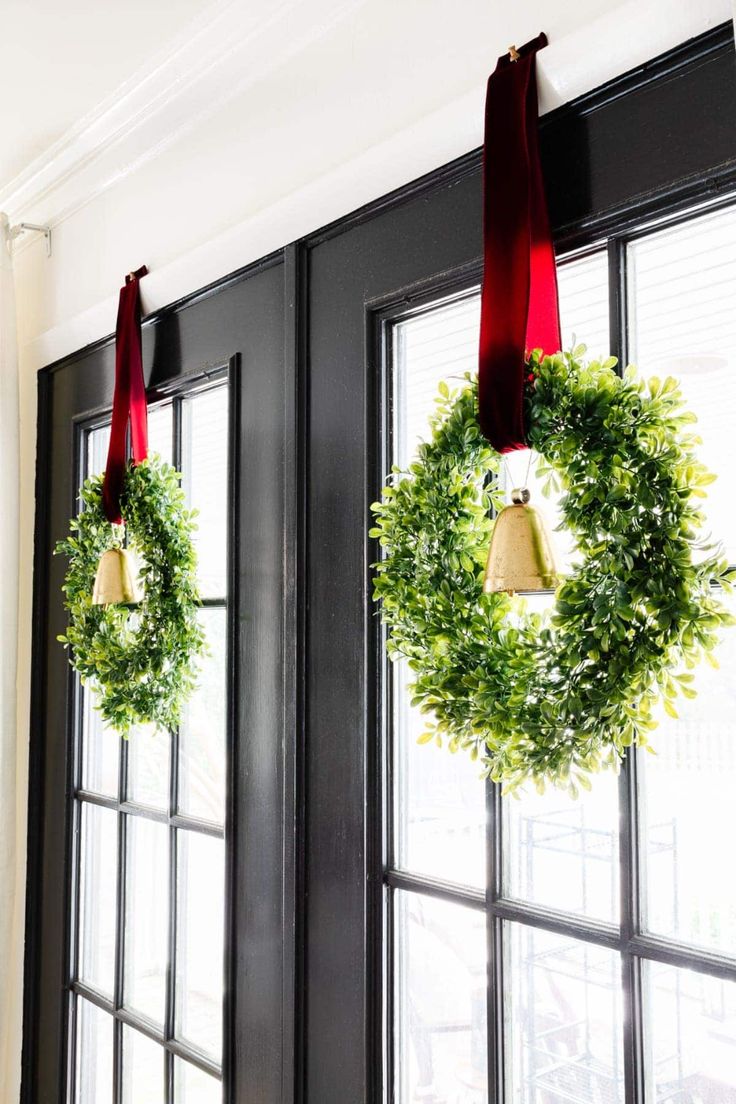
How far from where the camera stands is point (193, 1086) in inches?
61.3

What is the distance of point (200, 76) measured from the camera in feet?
4.91

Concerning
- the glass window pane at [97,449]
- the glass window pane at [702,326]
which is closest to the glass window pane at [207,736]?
the glass window pane at [97,449]

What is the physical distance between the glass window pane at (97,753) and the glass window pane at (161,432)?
479 mm

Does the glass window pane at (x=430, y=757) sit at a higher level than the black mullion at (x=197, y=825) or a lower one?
higher

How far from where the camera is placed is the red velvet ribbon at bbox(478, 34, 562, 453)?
98 centimetres

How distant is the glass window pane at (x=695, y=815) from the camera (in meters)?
0.93

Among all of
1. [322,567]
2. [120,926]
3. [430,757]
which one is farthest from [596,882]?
[120,926]

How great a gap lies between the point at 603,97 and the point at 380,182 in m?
0.33

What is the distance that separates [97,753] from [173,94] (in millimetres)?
1201

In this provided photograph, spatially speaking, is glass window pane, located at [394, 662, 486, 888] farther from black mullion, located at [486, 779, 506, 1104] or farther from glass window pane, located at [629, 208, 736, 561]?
glass window pane, located at [629, 208, 736, 561]

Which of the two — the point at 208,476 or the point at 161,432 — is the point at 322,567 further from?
the point at 161,432

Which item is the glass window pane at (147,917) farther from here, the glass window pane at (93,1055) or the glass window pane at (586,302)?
the glass window pane at (586,302)

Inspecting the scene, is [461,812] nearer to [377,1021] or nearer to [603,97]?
[377,1021]

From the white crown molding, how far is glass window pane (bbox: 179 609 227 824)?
81 cm
